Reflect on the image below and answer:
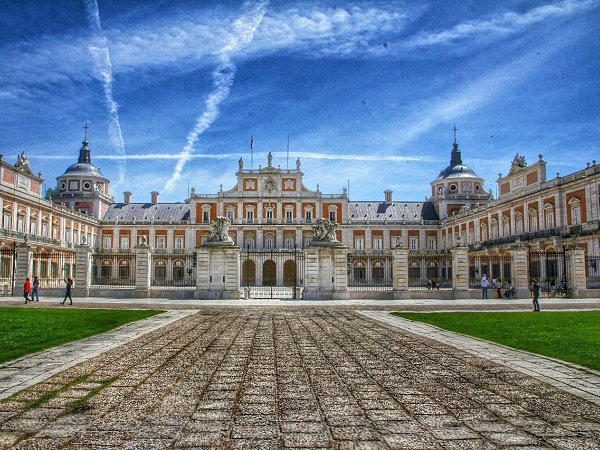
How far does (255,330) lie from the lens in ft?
37.2

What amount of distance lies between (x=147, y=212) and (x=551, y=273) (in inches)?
1797

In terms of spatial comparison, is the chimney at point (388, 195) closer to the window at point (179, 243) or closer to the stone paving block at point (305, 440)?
the window at point (179, 243)

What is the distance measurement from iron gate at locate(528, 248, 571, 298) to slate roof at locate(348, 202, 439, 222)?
2418cm

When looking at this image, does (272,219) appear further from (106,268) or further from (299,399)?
(299,399)

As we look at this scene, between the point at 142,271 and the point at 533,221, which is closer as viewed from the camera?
the point at 142,271

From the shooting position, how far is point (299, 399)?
5.40 metres

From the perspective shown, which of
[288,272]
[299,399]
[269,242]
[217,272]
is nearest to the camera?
[299,399]

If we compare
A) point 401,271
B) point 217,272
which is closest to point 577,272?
A: point 401,271

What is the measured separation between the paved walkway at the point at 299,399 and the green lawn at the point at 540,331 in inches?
25.7

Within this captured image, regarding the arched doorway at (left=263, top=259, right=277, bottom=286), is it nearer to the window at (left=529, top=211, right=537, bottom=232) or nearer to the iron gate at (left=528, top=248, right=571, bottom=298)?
the window at (left=529, top=211, right=537, bottom=232)

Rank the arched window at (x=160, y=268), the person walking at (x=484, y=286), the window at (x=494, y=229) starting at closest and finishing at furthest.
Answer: the person walking at (x=484, y=286) < the window at (x=494, y=229) < the arched window at (x=160, y=268)

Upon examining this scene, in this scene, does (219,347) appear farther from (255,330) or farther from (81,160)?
(81,160)

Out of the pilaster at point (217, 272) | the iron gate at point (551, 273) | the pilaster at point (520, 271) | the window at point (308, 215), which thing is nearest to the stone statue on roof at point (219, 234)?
the pilaster at point (217, 272)

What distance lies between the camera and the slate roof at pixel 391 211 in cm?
6234
